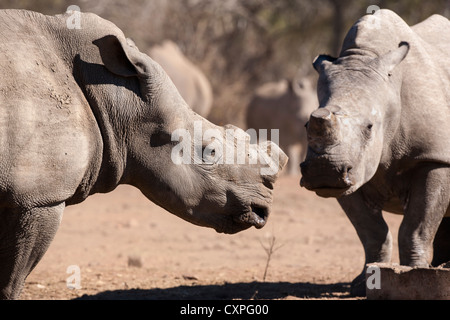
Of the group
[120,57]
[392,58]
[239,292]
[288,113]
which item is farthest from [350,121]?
[288,113]

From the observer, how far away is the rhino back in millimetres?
4012

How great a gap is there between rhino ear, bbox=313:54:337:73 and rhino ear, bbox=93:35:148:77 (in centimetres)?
193

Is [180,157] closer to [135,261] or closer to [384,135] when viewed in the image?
[384,135]

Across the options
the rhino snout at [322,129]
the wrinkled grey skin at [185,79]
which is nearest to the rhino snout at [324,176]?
the rhino snout at [322,129]

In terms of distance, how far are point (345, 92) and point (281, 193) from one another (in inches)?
309

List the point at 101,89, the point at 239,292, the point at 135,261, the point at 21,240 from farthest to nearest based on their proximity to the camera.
Answer: the point at 135,261 < the point at 239,292 < the point at 101,89 < the point at 21,240

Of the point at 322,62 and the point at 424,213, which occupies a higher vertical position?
the point at 322,62

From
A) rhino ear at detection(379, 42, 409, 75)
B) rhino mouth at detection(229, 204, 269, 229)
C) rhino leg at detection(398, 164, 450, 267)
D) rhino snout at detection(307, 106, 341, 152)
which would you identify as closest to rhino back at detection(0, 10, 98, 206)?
rhino mouth at detection(229, 204, 269, 229)

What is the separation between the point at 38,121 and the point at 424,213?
2.94 meters

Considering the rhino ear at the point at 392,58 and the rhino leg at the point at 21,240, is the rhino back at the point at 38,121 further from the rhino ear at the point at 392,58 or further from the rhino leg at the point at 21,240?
the rhino ear at the point at 392,58

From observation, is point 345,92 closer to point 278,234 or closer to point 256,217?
point 256,217

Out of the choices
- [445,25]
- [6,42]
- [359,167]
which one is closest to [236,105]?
[445,25]

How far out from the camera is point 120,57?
178 inches

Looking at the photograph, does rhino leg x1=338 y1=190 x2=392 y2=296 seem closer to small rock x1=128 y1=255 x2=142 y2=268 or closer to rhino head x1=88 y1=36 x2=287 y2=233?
rhino head x1=88 y1=36 x2=287 y2=233
